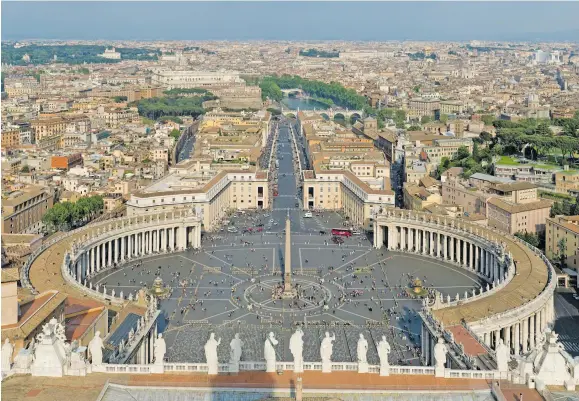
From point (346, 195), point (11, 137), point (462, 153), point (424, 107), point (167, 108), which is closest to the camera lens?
point (346, 195)

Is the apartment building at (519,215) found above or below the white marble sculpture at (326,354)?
below

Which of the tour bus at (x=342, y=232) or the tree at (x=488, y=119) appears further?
the tree at (x=488, y=119)

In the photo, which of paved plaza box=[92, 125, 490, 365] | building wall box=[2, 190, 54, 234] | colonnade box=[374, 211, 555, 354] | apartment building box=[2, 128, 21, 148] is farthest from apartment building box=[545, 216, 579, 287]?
apartment building box=[2, 128, 21, 148]

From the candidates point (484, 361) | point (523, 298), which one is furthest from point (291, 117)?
point (484, 361)

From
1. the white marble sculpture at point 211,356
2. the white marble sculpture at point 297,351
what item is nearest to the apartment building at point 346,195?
the white marble sculpture at point 297,351

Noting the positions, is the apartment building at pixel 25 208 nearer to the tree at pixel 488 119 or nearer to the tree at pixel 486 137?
the tree at pixel 486 137

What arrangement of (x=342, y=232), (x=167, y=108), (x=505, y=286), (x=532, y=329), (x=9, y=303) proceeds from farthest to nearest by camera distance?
(x=167, y=108) → (x=342, y=232) → (x=505, y=286) → (x=532, y=329) → (x=9, y=303)

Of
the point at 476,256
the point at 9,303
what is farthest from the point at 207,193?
the point at 9,303

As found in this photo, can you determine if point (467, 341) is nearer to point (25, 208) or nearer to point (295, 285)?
point (295, 285)
